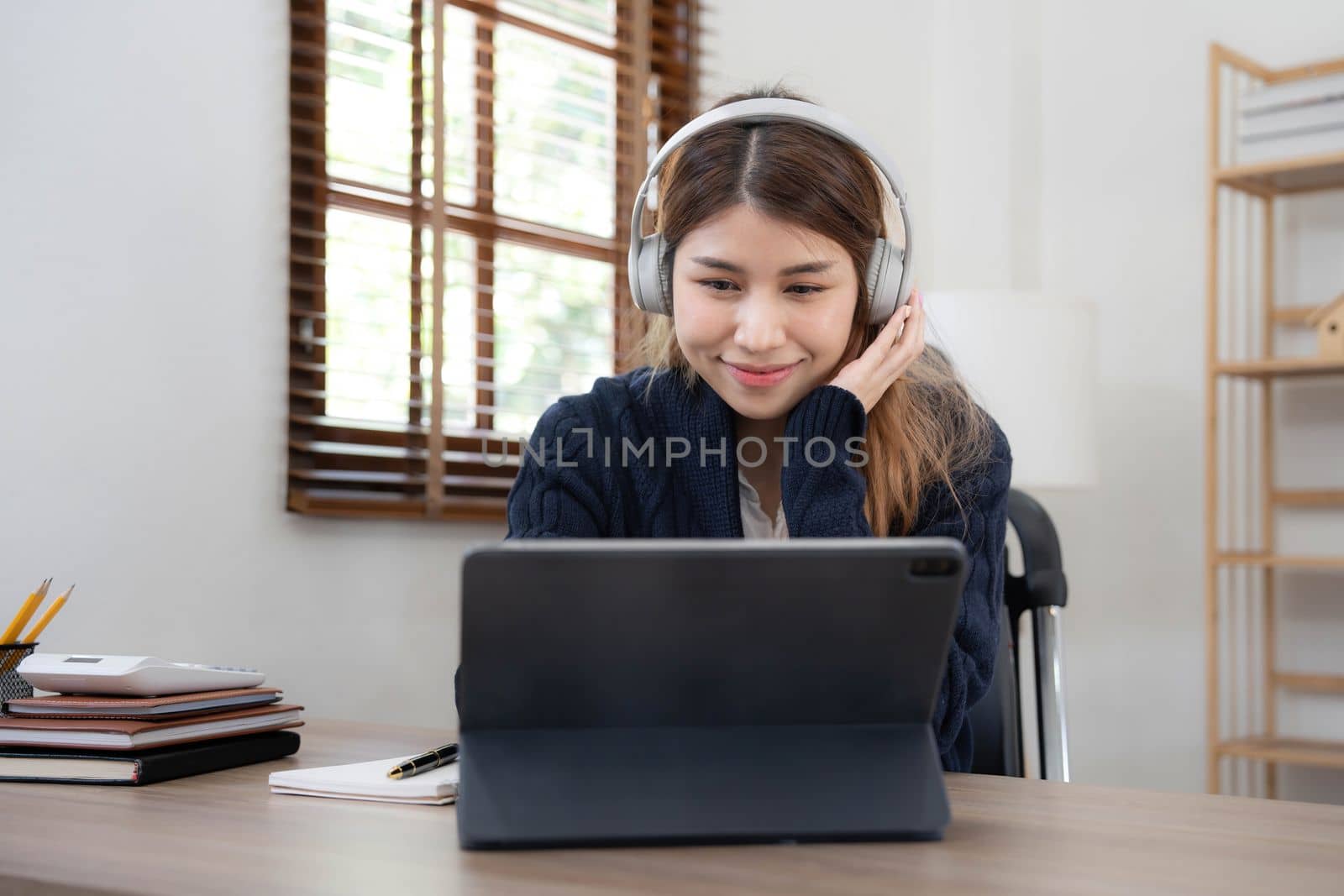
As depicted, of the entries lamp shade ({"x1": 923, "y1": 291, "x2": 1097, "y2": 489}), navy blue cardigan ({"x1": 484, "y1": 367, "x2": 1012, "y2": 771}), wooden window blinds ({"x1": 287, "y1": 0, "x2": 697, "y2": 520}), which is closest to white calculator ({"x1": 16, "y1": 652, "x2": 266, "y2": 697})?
navy blue cardigan ({"x1": 484, "y1": 367, "x2": 1012, "y2": 771})

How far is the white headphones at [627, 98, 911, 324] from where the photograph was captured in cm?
115

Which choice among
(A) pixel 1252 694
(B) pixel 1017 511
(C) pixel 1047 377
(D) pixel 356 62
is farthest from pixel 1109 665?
(D) pixel 356 62

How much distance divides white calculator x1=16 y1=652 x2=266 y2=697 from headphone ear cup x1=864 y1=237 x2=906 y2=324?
2.45ft

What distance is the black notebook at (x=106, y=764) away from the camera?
0.97m

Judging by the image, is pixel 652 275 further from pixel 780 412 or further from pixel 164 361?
pixel 164 361

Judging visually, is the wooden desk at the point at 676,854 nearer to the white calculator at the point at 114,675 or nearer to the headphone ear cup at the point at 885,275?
the white calculator at the point at 114,675

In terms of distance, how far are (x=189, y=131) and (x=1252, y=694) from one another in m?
2.50

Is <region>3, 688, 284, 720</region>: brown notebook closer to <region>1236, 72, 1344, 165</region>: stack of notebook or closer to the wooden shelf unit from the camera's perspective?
the wooden shelf unit

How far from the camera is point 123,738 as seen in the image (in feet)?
3.23

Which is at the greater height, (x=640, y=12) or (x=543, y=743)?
(x=640, y=12)

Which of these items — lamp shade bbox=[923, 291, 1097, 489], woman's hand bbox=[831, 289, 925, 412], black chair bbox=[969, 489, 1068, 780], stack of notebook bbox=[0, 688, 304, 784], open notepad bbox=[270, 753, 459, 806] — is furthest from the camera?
lamp shade bbox=[923, 291, 1097, 489]

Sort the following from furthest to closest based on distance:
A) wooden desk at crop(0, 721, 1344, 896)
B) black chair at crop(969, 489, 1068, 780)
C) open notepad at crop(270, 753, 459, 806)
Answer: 1. black chair at crop(969, 489, 1068, 780)
2. open notepad at crop(270, 753, 459, 806)
3. wooden desk at crop(0, 721, 1344, 896)

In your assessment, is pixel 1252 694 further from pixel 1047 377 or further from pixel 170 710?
pixel 170 710

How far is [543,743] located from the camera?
0.73m
